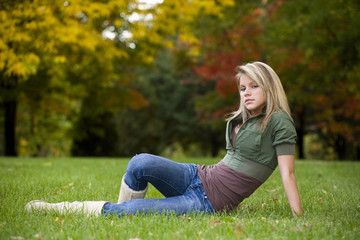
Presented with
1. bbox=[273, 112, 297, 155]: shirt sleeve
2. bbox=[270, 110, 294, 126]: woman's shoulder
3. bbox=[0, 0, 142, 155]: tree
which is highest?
bbox=[0, 0, 142, 155]: tree

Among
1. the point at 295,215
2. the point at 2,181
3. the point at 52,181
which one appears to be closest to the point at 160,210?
the point at 295,215

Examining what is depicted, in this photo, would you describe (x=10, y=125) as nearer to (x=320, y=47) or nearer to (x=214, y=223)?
(x=320, y=47)

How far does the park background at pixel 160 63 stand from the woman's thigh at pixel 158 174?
5.26 m

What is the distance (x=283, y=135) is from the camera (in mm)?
3184

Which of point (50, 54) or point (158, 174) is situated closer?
point (158, 174)

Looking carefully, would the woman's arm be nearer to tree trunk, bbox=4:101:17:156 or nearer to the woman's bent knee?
the woman's bent knee

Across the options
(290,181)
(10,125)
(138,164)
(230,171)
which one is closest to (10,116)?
(10,125)

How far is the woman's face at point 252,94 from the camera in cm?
→ 337

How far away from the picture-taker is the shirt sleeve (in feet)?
10.4

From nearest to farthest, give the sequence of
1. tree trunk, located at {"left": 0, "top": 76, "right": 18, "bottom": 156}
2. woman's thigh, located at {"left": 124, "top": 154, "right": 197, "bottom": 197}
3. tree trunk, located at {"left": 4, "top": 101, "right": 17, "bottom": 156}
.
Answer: woman's thigh, located at {"left": 124, "top": 154, "right": 197, "bottom": 197} → tree trunk, located at {"left": 0, "top": 76, "right": 18, "bottom": 156} → tree trunk, located at {"left": 4, "top": 101, "right": 17, "bottom": 156}

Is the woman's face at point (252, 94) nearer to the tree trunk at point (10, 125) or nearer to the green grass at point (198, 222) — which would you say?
the green grass at point (198, 222)

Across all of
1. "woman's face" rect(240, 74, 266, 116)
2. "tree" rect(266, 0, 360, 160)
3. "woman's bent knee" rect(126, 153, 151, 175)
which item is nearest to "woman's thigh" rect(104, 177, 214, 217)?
"woman's bent knee" rect(126, 153, 151, 175)

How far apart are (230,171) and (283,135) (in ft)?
1.89

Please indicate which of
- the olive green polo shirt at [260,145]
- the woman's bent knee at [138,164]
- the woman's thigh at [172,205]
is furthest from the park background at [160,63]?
the olive green polo shirt at [260,145]
